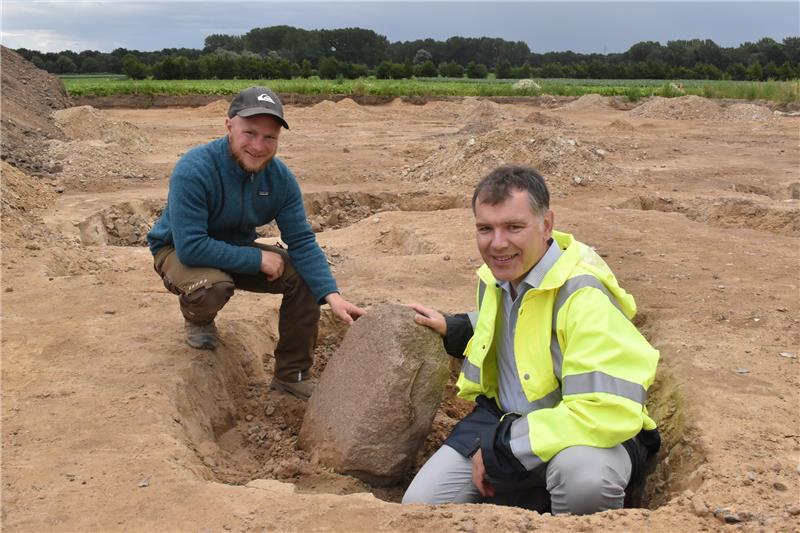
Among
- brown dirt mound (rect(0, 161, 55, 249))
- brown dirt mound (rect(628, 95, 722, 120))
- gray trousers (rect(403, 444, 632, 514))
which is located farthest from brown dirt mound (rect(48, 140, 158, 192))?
brown dirt mound (rect(628, 95, 722, 120))

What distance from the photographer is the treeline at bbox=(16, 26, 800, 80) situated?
1503 inches

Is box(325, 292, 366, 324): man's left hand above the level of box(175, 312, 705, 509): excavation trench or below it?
above

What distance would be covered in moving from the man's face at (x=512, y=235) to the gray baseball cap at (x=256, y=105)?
4.73ft

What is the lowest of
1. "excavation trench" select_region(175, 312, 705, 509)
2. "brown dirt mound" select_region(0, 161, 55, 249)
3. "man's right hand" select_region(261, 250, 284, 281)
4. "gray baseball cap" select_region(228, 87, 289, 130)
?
"excavation trench" select_region(175, 312, 705, 509)

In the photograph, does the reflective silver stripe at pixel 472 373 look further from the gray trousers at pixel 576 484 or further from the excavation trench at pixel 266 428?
the excavation trench at pixel 266 428

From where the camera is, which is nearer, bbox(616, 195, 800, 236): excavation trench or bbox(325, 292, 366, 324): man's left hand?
bbox(325, 292, 366, 324): man's left hand

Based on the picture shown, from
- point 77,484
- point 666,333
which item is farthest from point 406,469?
point 666,333

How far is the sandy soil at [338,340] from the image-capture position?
3578 millimetres

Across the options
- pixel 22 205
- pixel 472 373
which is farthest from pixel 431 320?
pixel 22 205

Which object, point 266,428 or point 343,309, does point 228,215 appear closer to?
point 343,309

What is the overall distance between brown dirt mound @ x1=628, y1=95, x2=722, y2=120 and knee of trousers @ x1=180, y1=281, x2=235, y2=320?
20.8m

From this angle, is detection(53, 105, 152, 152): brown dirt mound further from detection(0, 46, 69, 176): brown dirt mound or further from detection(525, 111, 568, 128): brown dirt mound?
detection(525, 111, 568, 128): brown dirt mound

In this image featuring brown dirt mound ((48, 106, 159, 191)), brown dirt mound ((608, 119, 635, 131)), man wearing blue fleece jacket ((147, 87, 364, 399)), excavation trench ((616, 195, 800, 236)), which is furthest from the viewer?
brown dirt mound ((608, 119, 635, 131))

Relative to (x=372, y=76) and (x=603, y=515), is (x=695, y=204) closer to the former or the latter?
(x=603, y=515)
